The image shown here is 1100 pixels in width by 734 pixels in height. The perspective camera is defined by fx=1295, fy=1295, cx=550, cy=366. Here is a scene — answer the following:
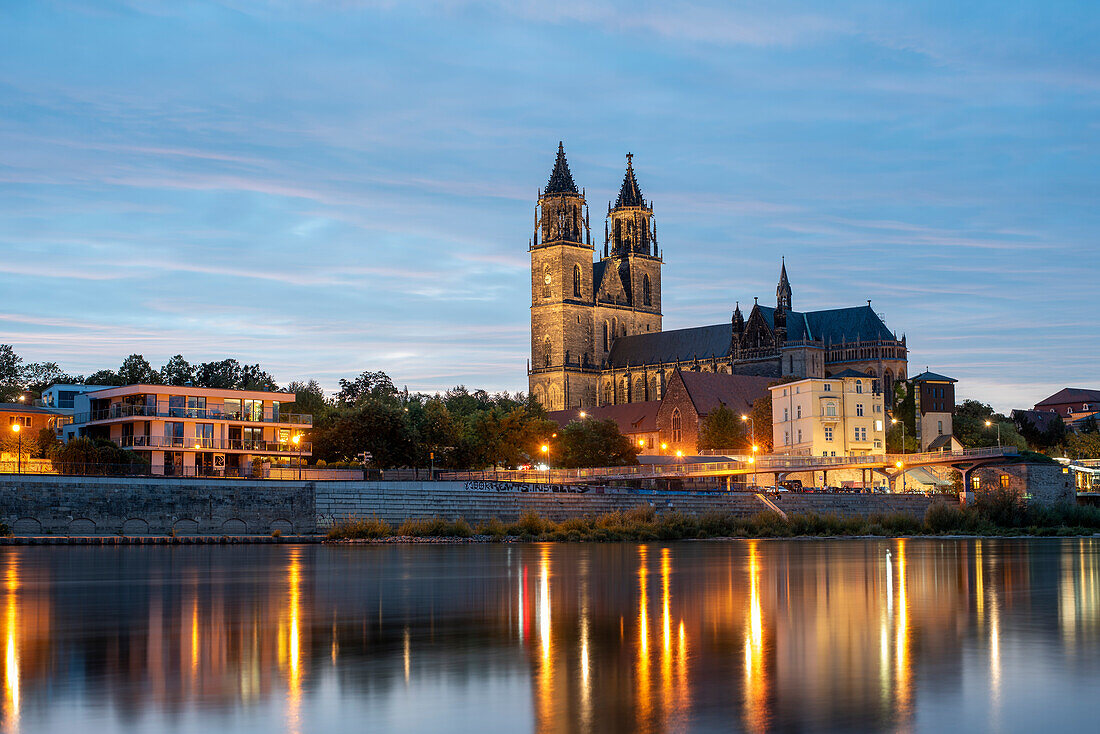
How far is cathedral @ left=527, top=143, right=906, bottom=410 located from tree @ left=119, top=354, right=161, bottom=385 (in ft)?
188

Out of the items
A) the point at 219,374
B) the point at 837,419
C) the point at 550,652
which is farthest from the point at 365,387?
the point at 550,652

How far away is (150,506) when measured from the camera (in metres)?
59.6

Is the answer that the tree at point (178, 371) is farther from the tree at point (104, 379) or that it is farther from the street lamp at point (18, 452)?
the street lamp at point (18, 452)

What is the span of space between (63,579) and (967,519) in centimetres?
5446

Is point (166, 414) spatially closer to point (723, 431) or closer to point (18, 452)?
point (18, 452)

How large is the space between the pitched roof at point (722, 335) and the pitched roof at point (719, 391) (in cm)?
2134

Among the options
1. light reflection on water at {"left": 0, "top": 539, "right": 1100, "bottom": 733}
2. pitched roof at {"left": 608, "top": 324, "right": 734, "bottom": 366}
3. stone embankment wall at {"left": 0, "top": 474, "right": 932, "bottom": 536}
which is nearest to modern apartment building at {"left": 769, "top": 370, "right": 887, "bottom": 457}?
stone embankment wall at {"left": 0, "top": 474, "right": 932, "bottom": 536}

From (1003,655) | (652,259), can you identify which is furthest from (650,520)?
(652,259)

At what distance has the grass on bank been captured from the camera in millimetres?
61250

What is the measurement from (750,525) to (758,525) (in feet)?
1.43

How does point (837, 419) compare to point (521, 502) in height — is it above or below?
above

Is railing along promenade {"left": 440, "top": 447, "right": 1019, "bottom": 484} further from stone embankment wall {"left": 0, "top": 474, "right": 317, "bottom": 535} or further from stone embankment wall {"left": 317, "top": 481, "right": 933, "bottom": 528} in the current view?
stone embankment wall {"left": 0, "top": 474, "right": 317, "bottom": 535}

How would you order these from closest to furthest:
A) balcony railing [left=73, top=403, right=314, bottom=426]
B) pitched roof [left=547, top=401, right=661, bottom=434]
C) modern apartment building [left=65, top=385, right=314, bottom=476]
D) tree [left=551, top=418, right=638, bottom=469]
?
modern apartment building [left=65, top=385, right=314, bottom=476] < balcony railing [left=73, top=403, right=314, bottom=426] < tree [left=551, top=418, right=638, bottom=469] < pitched roof [left=547, top=401, right=661, bottom=434]

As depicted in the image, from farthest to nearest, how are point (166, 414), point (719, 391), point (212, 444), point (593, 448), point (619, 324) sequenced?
1. point (619, 324)
2. point (719, 391)
3. point (593, 448)
4. point (212, 444)
5. point (166, 414)
